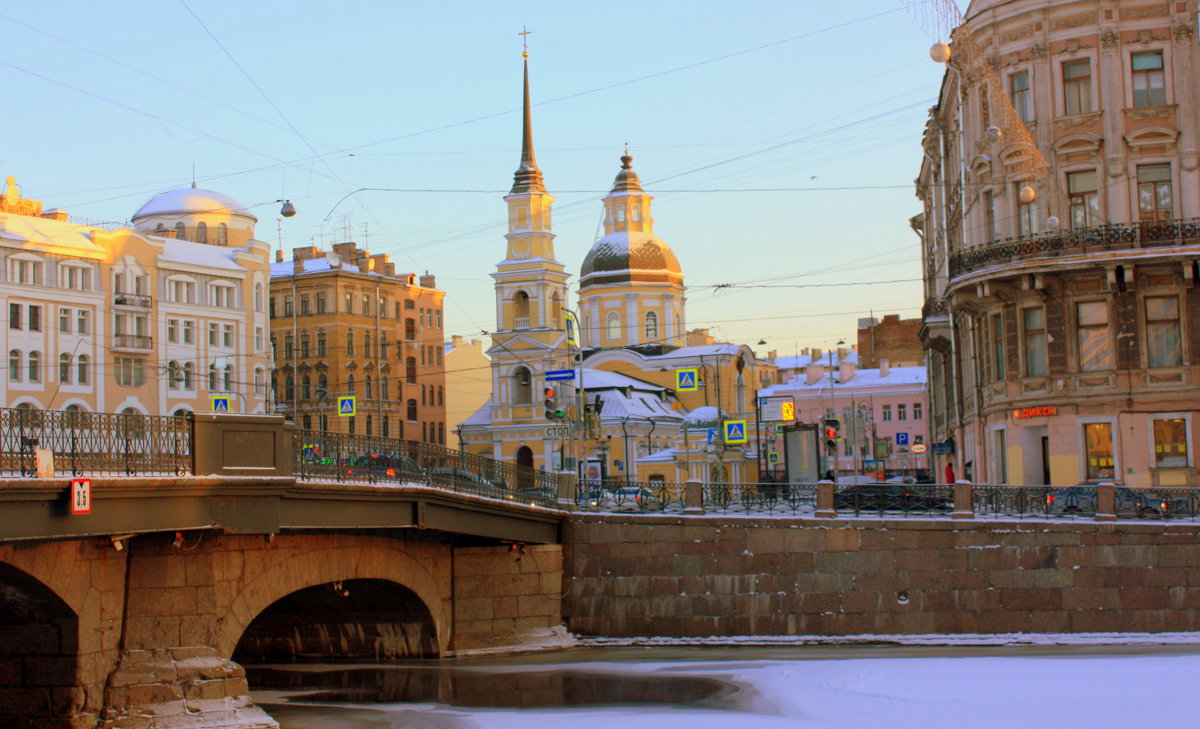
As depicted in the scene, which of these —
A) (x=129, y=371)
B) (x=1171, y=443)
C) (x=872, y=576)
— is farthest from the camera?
(x=129, y=371)

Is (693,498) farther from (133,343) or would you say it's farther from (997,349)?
(133,343)

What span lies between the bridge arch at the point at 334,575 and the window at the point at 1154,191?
63.8ft

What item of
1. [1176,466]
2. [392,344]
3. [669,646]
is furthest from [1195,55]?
[392,344]

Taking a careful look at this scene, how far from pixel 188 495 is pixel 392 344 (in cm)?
7469

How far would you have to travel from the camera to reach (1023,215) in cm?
3912

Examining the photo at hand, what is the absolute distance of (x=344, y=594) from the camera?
3225 cm

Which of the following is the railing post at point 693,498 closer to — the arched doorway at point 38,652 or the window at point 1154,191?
the window at point 1154,191

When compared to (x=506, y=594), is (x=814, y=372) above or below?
above

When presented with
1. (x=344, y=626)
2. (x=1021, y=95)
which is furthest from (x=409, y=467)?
(x=1021, y=95)

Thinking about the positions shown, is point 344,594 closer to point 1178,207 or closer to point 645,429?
point 1178,207

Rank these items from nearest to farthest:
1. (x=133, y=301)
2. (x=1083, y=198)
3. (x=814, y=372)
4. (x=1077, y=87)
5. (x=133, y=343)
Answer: (x=1083, y=198), (x=1077, y=87), (x=133, y=343), (x=133, y=301), (x=814, y=372)

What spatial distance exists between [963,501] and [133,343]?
4855 centimetres

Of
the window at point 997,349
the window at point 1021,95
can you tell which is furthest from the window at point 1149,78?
the window at point 997,349

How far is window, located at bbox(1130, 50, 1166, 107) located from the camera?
37656mm
